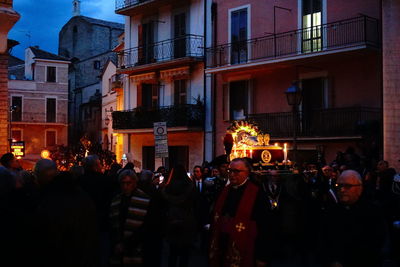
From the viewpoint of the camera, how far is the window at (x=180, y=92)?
2962cm

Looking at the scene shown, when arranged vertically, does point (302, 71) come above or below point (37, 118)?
above

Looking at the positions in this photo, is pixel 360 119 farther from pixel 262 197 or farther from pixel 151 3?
pixel 262 197

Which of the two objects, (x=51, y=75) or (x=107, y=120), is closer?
(x=107, y=120)

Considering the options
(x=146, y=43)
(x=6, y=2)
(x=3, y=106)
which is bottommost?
(x=3, y=106)

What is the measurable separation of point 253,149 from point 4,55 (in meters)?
9.86

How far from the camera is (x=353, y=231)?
247 inches

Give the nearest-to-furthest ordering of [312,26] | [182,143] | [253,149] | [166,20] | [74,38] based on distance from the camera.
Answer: [253,149]
[312,26]
[182,143]
[166,20]
[74,38]

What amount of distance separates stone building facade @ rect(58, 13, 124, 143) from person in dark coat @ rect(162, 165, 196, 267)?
40.9 meters

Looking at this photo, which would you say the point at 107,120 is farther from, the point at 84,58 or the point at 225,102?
the point at 225,102

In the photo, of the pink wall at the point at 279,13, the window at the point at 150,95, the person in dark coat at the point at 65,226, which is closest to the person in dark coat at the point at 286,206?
the person in dark coat at the point at 65,226

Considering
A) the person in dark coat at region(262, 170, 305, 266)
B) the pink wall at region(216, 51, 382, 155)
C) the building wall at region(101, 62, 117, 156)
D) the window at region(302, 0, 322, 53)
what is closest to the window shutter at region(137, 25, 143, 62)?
the pink wall at region(216, 51, 382, 155)

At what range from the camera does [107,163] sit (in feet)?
80.8

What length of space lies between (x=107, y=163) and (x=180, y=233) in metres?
15.7

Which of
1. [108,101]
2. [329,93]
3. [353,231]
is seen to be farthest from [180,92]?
[353,231]
